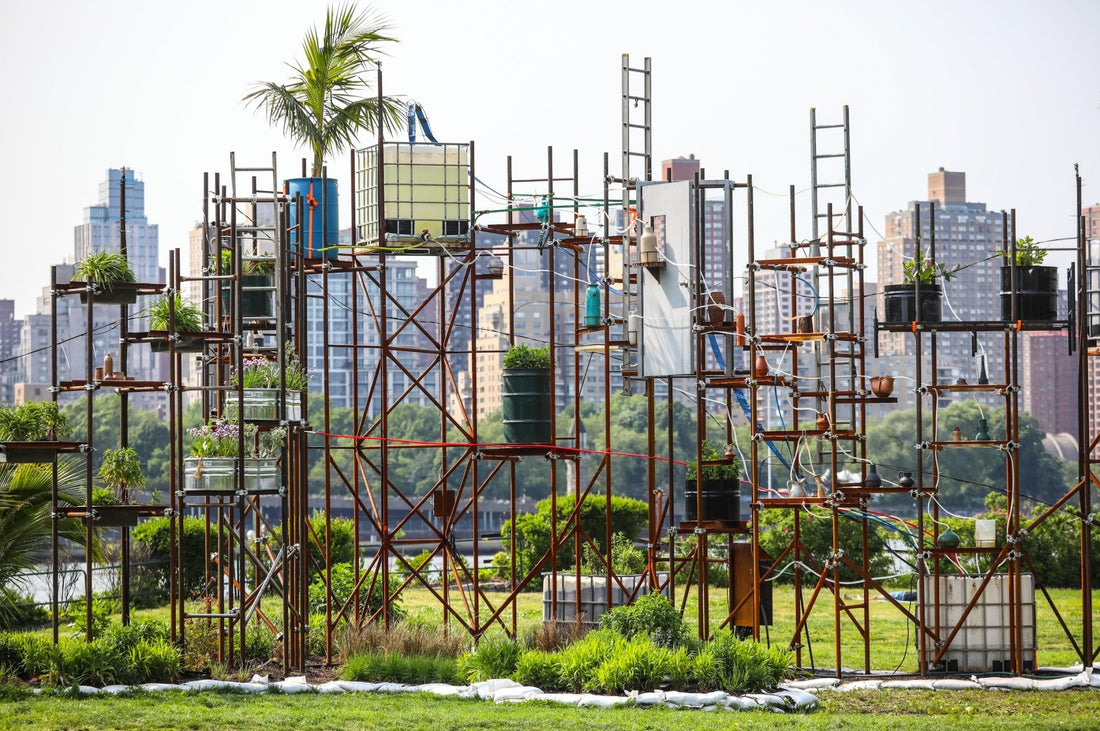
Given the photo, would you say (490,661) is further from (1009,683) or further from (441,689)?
(1009,683)

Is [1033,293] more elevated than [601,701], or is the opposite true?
[1033,293]

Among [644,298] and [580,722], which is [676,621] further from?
[644,298]

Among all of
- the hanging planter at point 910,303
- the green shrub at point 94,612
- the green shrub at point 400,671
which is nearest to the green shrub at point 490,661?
the green shrub at point 400,671

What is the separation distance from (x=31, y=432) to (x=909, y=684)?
31.9ft

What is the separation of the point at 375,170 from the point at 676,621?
720 centimetres

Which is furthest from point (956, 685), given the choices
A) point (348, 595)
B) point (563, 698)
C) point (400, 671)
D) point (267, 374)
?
point (267, 374)

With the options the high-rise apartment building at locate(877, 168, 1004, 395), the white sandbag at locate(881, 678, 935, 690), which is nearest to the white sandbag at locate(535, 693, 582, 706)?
the white sandbag at locate(881, 678, 935, 690)

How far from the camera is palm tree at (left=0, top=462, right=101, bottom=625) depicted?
16719 millimetres

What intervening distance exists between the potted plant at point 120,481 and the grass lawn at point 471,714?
2.24 metres

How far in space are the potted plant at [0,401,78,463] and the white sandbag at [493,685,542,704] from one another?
5160mm

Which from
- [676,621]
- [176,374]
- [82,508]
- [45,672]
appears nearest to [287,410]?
[176,374]

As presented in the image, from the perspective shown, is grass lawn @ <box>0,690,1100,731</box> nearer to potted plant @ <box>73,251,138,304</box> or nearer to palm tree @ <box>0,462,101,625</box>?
palm tree @ <box>0,462,101,625</box>

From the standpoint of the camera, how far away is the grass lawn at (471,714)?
499 inches

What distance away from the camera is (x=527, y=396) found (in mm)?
18375
